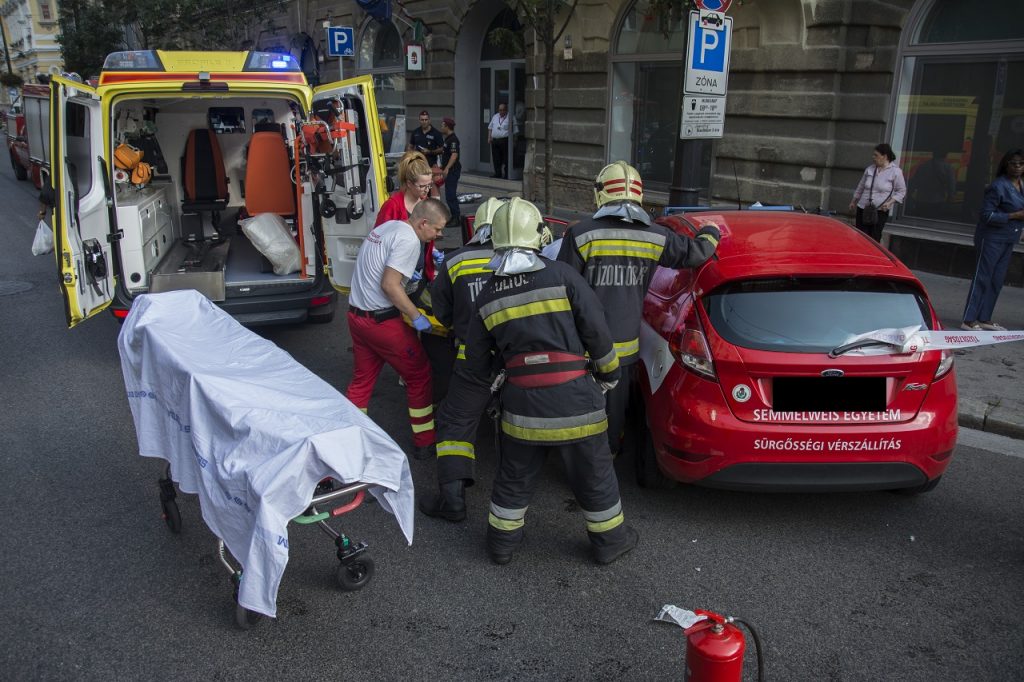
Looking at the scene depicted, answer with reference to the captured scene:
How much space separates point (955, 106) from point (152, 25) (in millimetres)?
21383

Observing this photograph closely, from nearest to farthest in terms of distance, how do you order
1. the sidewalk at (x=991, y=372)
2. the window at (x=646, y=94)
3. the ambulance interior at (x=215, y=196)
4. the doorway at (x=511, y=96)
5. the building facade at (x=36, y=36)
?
the sidewalk at (x=991, y=372)
the ambulance interior at (x=215, y=196)
the window at (x=646, y=94)
the doorway at (x=511, y=96)
the building facade at (x=36, y=36)

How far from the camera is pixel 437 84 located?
19281 millimetres

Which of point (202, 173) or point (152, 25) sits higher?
point (152, 25)

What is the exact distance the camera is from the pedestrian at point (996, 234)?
7285 millimetres

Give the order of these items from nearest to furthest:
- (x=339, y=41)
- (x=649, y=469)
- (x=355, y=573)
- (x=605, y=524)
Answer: (x=355, y=573)
(x=605, y=524)
(x=649, y=469)
(x=339, y=41)

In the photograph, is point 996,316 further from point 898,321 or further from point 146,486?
point 146,486

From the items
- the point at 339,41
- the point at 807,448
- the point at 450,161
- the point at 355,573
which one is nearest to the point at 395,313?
the point at 355,573

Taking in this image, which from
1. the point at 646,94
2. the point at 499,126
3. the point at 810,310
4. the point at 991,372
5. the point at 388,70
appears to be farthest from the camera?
the point at 388,70

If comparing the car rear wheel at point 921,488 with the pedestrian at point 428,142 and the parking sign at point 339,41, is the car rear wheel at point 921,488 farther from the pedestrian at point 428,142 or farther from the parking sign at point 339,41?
the parking sign at point 339,41

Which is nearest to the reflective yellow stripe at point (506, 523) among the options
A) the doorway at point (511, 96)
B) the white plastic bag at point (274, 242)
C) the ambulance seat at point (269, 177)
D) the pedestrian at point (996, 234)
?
the white plastic bag at point (274, 242)

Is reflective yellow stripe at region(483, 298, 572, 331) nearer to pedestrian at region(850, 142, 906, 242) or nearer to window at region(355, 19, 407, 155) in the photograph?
pedestrian at region(850, 142, 906, 242)

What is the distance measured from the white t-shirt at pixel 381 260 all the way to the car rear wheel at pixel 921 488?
117 inches

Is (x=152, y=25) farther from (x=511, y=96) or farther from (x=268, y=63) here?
(x=268, y=63)

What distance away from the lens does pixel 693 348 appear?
4.08 m
